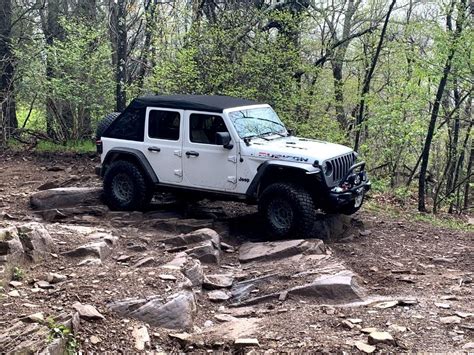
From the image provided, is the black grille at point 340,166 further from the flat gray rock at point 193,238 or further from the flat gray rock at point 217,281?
the flat gray rock at point 217,281

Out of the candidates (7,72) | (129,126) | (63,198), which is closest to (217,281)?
(129,126)

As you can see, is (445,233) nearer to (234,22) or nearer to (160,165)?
(160,165)

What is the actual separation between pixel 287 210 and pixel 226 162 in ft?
3.88

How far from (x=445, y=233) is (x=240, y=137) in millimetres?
3713

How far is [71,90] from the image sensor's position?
584 inches

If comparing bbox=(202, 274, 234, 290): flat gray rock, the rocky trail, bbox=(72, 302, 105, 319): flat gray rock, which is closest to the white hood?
the rocky trail

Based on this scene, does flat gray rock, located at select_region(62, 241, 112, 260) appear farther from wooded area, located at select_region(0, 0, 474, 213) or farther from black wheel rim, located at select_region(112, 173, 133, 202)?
wooded area, located at select_region(0, 0, 474, 213)

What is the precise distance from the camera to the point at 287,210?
7.58 meters

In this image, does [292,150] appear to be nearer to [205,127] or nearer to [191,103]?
[205,127]

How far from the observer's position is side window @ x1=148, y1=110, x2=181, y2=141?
27.9 ft

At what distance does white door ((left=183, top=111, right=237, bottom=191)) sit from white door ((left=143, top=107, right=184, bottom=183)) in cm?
13

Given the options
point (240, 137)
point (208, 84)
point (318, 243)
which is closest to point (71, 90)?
point (208, 84)

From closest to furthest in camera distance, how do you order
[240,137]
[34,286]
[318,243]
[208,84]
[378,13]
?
[34,286], [318,243], [240,137], [208,84], [378,13]

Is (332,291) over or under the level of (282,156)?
under
